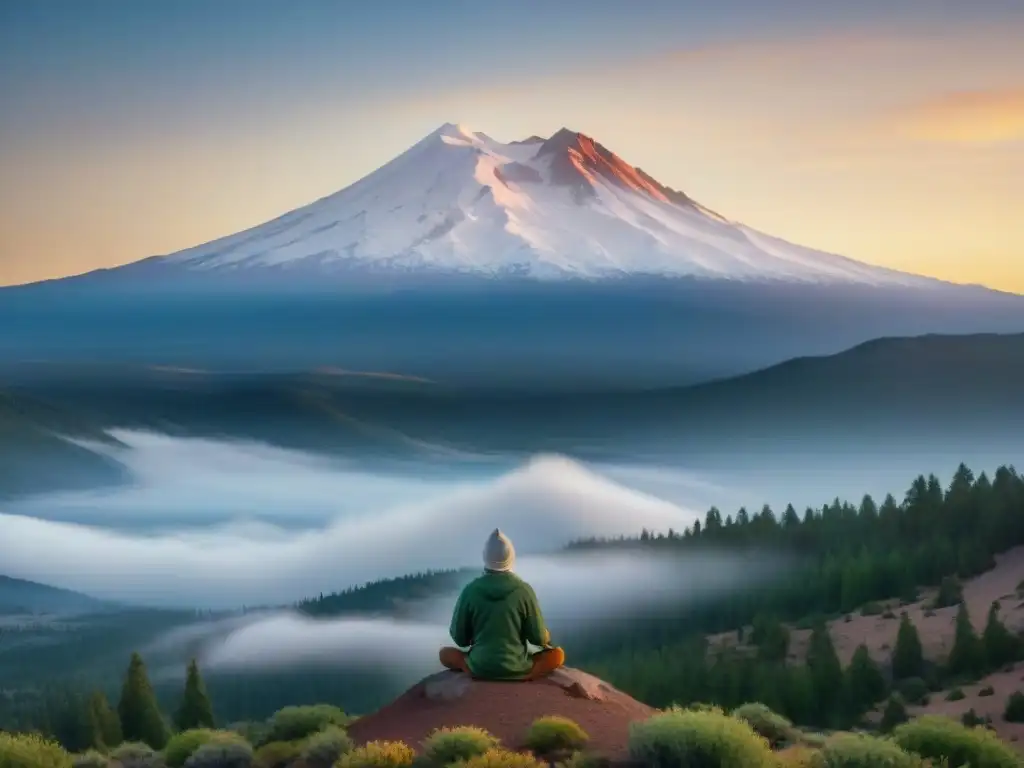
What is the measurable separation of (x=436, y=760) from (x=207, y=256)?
4269 cm

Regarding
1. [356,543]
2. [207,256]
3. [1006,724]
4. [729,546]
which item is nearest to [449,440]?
[356,543]

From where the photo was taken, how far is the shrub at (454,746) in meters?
5.82

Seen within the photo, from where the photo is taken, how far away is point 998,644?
1513 cm

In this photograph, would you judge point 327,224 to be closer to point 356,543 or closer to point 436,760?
point 356,543

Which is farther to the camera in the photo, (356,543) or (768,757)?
(356,543)

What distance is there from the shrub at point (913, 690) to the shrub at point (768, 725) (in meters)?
8.30

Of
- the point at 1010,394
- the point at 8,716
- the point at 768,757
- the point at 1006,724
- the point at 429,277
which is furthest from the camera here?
the point at 429,277

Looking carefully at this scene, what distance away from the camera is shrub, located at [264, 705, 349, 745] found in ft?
25.4

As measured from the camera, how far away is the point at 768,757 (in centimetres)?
584

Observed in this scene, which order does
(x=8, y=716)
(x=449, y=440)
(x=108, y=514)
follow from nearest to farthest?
1. (x=8, y=716)
2. (x=449, y=440)
3. (x=108, y=514)

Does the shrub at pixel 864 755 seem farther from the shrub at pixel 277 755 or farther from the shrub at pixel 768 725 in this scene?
the shrub at pixel 277 755

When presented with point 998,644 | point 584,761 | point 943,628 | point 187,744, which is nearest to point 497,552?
point 584,761

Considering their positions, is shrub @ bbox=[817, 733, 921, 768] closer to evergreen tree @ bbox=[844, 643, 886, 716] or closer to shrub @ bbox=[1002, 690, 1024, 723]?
shrub @ bbox=[1002, 690, 1024, 723]

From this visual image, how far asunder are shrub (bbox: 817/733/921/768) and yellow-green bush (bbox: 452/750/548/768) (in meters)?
1.52
